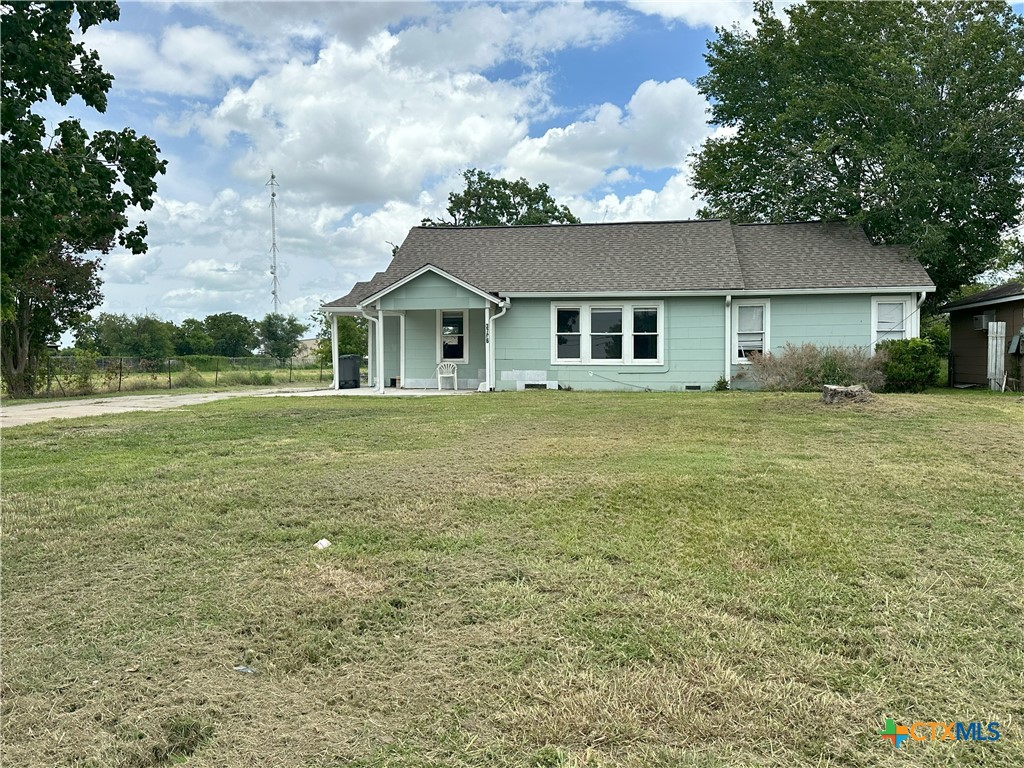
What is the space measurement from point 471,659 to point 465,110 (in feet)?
60.2

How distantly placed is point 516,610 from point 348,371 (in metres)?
16.7

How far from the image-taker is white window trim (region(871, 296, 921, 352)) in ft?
52.2

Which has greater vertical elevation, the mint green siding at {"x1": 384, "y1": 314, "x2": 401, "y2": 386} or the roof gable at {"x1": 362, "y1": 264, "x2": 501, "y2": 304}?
the roof gable at {"x1": 362, "y1": 264, "x2": 501, "y2": 304}

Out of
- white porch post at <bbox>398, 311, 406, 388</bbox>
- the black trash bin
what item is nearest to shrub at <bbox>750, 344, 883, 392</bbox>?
white porch post at <bbox>398, 311, 406, 388</bbox>

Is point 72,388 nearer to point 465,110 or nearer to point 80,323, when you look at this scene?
point 80,323

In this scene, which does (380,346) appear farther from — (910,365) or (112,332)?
(112,332)

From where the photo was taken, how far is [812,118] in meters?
20.7

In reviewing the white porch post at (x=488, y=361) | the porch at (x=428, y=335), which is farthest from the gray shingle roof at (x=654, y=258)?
the porch at (x=428, y=335)

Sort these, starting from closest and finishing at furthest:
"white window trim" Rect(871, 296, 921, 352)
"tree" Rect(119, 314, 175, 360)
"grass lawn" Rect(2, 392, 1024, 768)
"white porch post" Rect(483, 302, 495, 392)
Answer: "grass lawn" Rect(2, 392, 1024, 768), "white window trim" Rect(871, 296, 921, 352), "white porch post" Rect(483, 302, 495, 392), "tree" Rect(119, 314, 175, 360)

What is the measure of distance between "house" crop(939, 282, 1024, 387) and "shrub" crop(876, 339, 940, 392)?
2576 mm

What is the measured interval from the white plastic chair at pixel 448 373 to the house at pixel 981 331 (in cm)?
1337

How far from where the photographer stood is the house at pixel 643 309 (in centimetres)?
1608

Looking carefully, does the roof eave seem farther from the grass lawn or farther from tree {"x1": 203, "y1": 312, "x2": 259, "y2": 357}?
tree {"x1": 203, "y1": 312, "x2": 259, "y2": 357}

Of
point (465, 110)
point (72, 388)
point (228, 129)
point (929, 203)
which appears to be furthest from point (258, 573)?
point (929, 203)
